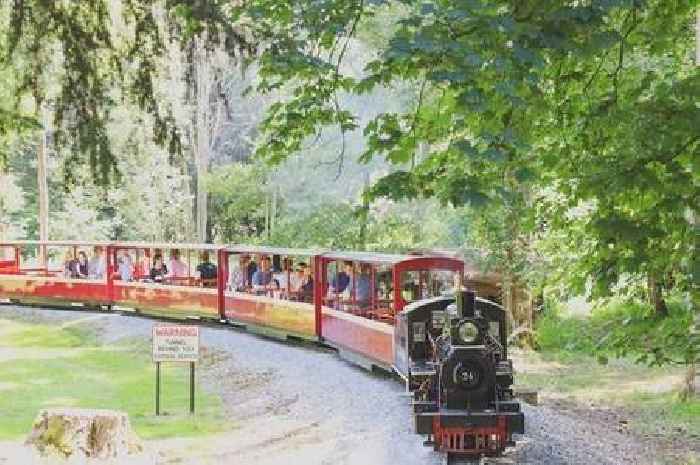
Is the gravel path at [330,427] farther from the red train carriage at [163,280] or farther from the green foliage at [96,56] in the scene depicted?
the red train carriage at [163,280]

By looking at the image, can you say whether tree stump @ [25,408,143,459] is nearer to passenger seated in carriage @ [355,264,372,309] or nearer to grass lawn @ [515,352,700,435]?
passenger seated in carriage @ [355,264,372,309]

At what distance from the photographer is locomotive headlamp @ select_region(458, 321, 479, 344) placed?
31.9ft

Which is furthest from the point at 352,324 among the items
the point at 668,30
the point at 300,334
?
the point at 668,30

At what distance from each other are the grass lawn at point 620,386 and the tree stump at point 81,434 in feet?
24.9

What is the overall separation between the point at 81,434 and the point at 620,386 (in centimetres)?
1159

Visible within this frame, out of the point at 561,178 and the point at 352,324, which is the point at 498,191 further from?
the point at 352,324

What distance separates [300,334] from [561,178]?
10799 mm

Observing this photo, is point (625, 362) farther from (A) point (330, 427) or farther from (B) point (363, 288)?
(A) point (330, 427)

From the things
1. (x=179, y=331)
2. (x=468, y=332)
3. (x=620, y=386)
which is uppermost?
(x=468, y=332)

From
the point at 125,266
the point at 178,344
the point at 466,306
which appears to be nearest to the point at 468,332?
the point at 466,306

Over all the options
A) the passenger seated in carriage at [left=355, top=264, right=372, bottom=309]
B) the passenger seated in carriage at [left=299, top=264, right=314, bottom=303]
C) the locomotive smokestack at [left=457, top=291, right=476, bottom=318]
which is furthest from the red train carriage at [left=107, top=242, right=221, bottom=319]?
the locomotive smokestack at [left=457, top=291, right=476, bottom=318]

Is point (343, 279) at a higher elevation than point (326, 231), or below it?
below

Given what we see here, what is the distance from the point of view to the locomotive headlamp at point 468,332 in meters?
9.73

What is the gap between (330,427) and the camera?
1159 cm
